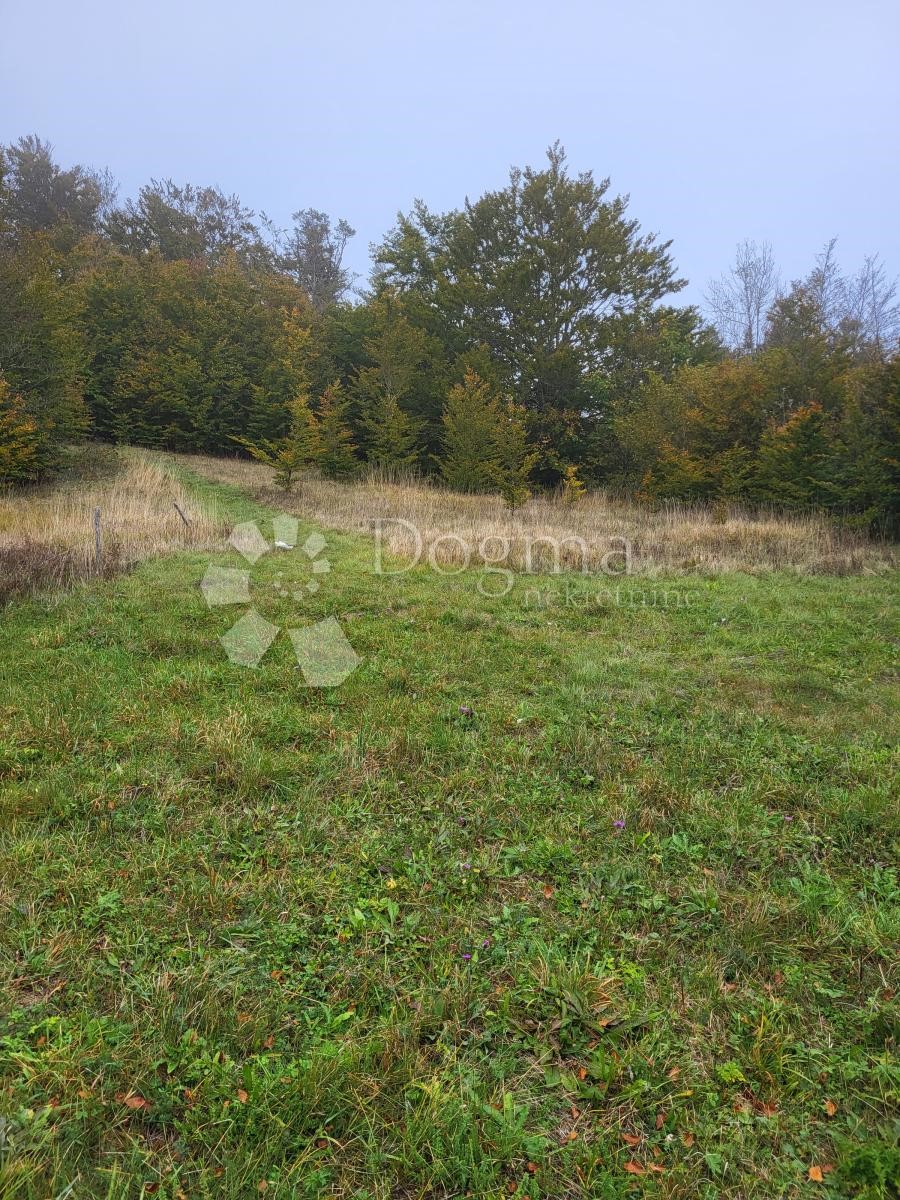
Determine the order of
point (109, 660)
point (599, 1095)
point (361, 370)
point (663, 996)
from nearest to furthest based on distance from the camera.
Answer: point (599, 1095)
point (663, 996)
point (109, 660)
point (361, 370)

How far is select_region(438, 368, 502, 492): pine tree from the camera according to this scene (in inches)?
721

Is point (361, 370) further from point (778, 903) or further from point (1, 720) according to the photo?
point (778, 903)

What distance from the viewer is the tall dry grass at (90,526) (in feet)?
21.7

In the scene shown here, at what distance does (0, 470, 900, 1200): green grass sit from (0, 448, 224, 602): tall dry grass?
2.66m

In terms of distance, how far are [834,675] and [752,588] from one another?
292 cm

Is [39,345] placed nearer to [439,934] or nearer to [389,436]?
[389,436]

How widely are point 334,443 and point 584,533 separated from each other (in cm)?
1057

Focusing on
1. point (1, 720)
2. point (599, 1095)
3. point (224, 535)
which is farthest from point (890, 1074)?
point (224, 535)

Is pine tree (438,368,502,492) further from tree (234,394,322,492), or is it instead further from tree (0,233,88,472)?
tree (0,233,88,472)

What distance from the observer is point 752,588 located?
25.1 feet

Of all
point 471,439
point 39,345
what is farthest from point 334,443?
point 39,345

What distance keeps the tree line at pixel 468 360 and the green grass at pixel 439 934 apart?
37.4 ft

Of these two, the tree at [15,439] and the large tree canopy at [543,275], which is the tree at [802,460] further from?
the tree at [15,439]

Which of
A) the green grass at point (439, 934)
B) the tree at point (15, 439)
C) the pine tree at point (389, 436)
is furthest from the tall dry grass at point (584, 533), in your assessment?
the green grass at point (439, 934)
